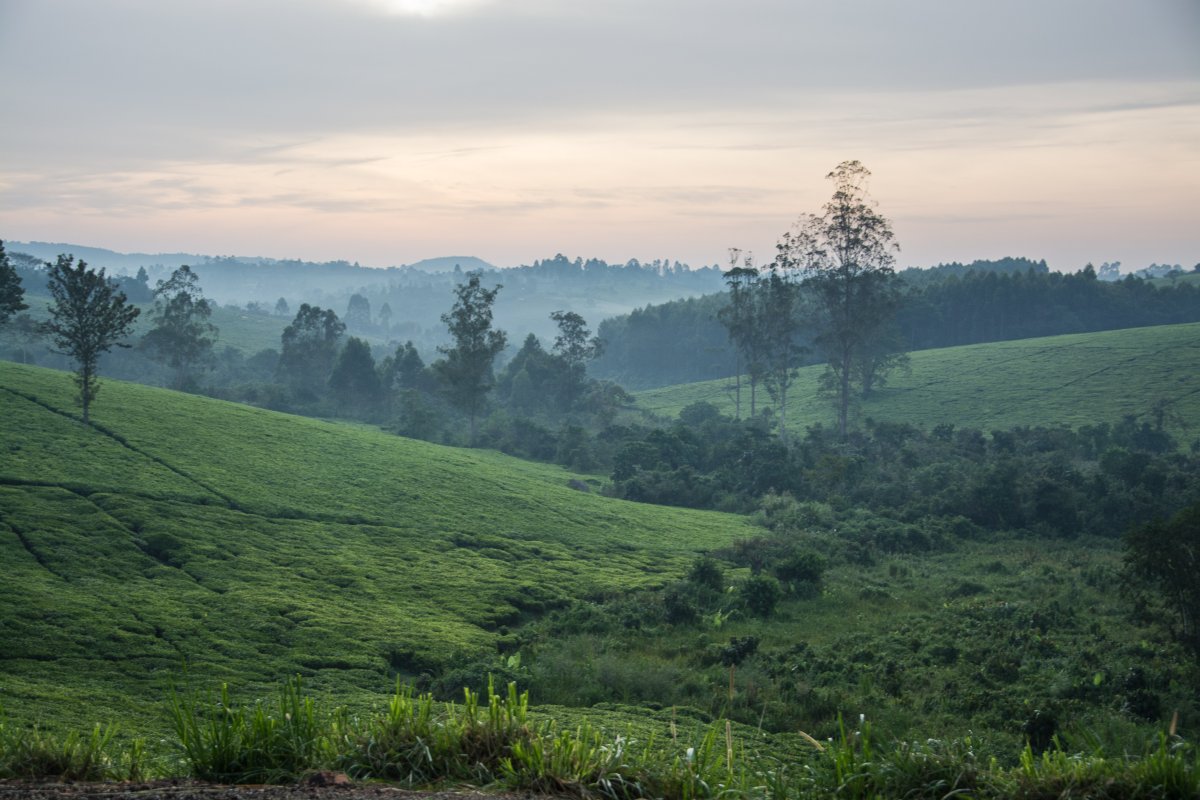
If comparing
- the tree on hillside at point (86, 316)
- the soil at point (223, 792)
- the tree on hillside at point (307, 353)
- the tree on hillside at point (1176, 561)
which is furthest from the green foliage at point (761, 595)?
the tree on hillside at point (307, 353)

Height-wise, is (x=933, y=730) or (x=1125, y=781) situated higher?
(x=1125, y=781)

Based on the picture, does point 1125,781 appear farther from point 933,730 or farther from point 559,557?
point 559,557

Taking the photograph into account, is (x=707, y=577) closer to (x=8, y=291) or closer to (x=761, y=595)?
(x=761, y=595)

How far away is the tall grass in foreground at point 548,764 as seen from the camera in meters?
6.62

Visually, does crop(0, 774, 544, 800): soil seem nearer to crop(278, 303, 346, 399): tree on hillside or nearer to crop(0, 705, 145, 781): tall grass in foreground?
crop(0, 705, 145, 781): tall grass in foreground

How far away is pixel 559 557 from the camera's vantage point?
117 ft

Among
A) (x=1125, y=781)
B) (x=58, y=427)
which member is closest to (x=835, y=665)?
(x=1125, y=781)

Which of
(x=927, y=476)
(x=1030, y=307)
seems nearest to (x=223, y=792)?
(x=927, y=476)

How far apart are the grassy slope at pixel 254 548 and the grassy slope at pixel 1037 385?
110 feet

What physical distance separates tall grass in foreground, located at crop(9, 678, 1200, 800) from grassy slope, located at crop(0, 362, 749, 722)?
30.5 ft

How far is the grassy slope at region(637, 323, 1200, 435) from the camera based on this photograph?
226ft

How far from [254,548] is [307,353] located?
2729 inches

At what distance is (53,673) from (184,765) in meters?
13.1

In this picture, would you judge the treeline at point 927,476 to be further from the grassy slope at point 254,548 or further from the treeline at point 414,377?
the treeline at point 414,377
